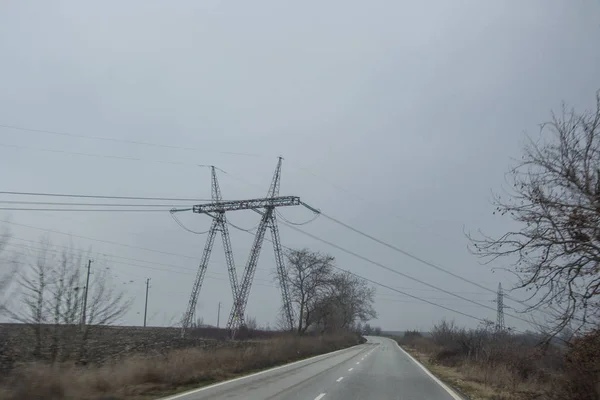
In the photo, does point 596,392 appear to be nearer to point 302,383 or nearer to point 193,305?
point 302,383

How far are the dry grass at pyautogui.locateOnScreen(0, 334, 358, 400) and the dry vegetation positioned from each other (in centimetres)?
1017

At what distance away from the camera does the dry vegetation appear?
13.1 metres

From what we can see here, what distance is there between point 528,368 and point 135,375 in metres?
16.3

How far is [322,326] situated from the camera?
→ 82812mm

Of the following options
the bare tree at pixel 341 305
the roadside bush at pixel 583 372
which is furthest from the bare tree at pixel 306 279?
the roadside bush at pixel 583 372

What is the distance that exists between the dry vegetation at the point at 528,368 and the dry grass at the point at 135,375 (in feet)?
33.4

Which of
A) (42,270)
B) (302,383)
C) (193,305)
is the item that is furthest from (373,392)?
(193,305)

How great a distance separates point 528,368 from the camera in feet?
77.0

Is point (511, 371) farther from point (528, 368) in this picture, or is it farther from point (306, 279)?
point (306, 279)

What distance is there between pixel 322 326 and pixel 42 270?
68.6m

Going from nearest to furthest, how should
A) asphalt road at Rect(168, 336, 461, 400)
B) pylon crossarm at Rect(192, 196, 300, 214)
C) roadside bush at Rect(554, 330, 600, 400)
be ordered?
roadside bush at Rect(554, 330, 600, 400), asphalt road at Rect(168, 336, 461, 400), pylon crossarm at Rect(192, 196, 300, 214)

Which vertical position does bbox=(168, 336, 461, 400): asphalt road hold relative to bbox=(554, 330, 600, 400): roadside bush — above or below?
below

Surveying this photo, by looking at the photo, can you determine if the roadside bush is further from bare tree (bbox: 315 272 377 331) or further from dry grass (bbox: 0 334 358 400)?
bare tree (bbox: 315 272 377 331)

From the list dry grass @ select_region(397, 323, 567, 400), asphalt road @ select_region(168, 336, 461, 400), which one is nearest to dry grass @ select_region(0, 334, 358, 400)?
asphalt road @ select_region(168, 336, 461, 400)
